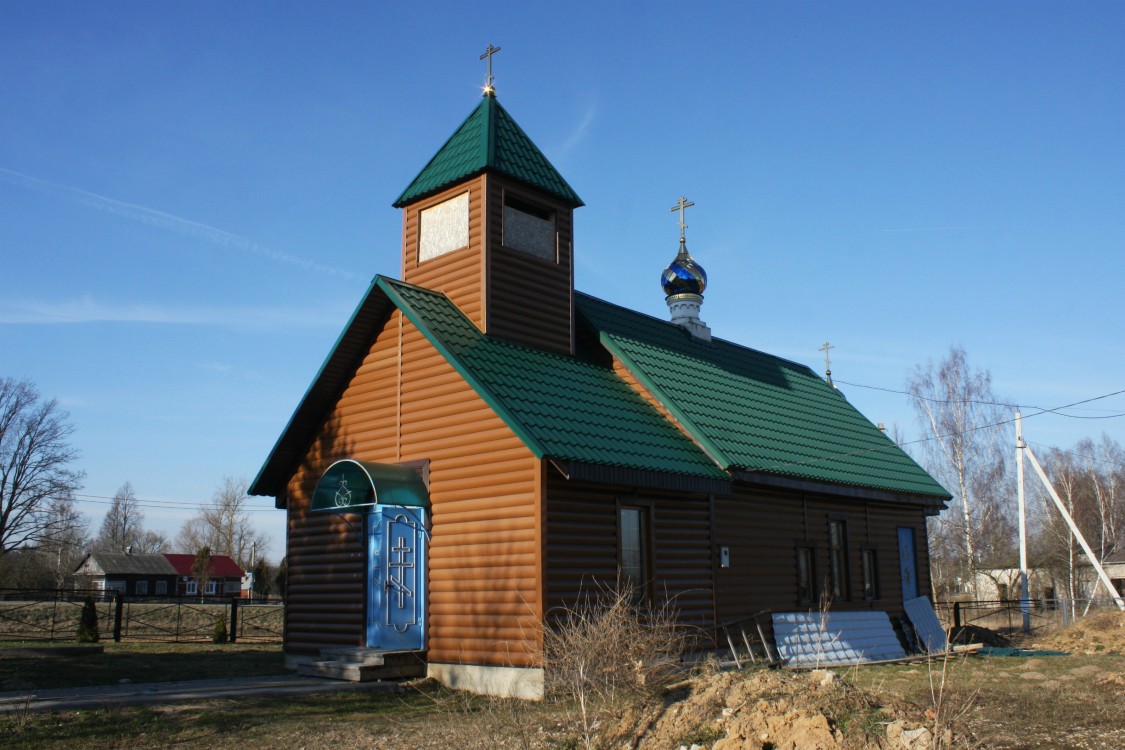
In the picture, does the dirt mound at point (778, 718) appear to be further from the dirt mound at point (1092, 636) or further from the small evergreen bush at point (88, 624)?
the small evergreen bush at point (88, 624)

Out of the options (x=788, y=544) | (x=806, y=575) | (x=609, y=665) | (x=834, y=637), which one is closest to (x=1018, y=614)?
(x=806, y=575)

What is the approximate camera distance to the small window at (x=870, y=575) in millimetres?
20047

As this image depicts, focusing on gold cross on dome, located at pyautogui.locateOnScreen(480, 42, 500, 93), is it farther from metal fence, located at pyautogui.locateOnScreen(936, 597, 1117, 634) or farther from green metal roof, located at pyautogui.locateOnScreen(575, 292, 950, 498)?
metal fence, located at pyautogui.locateOnScreen(936, 597, 1117, 634)

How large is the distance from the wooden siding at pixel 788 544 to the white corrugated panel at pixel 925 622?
338 millimetres

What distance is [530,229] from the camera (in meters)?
16.3

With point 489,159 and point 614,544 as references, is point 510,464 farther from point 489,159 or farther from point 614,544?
point 489,159

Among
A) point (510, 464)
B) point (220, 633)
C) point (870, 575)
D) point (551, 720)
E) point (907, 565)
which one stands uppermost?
point (510, 464)

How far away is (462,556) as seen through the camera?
13641 millimetres

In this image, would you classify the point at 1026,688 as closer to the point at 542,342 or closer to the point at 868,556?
the point at 868,556

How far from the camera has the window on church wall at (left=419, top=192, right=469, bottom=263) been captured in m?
15.9

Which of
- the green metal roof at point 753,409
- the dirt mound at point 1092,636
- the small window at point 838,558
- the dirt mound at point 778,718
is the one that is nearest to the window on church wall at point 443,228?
the green metal roof at point 753,409

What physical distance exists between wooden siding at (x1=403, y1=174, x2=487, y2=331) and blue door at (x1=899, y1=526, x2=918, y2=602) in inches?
465

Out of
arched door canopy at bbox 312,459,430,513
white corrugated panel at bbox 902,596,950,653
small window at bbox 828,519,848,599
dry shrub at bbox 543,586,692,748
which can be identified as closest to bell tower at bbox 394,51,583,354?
arched door canopy at bbox 312,459,430,513

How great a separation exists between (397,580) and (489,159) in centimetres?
668
